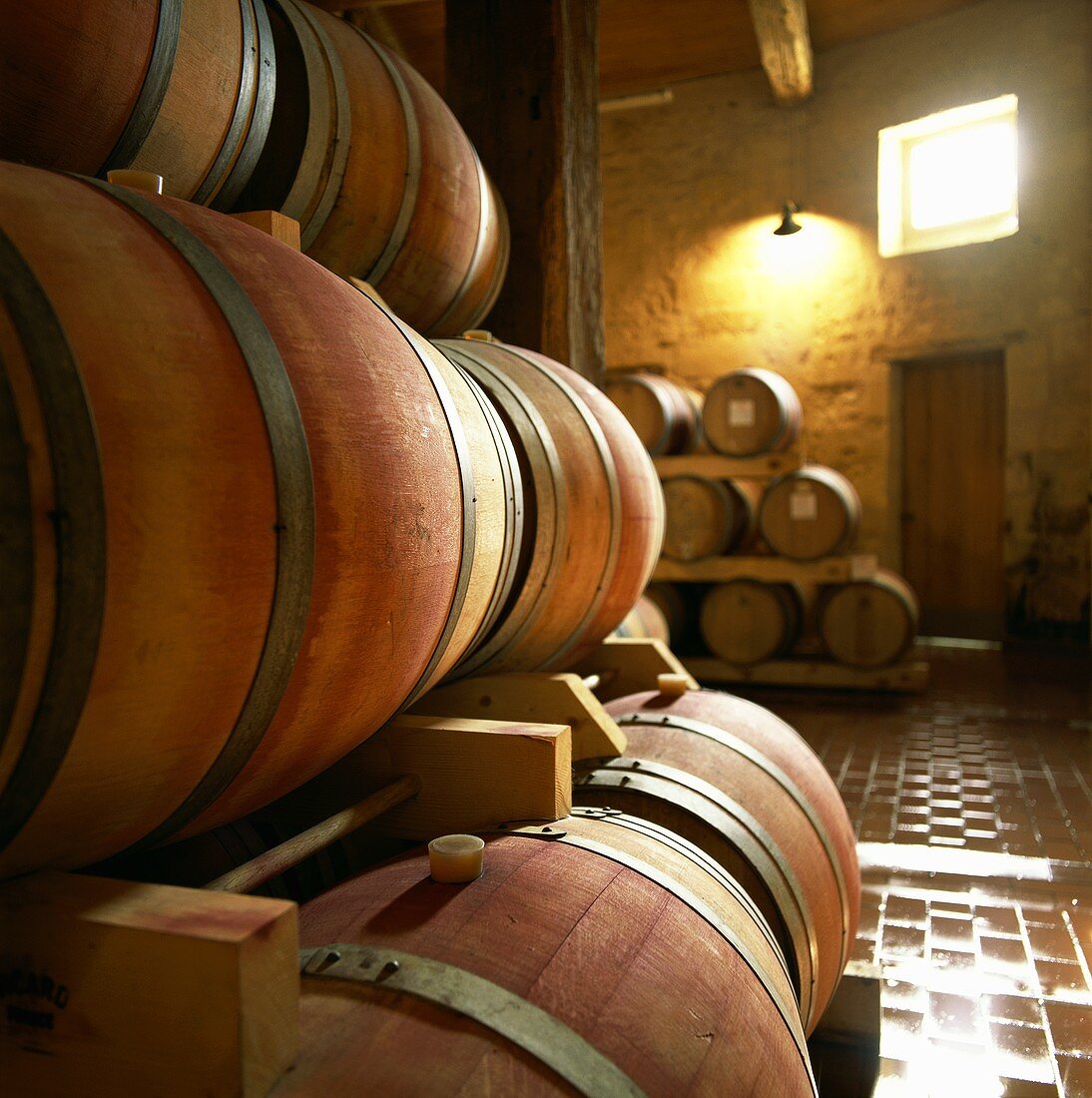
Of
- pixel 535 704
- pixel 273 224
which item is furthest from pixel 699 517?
pixel 273 224

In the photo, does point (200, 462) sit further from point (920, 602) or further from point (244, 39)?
point (920, 602)

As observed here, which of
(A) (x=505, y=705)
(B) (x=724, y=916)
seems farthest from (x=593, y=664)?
(B) (x=724, y=916)

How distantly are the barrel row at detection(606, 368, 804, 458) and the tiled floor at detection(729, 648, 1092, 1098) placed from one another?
198 cm

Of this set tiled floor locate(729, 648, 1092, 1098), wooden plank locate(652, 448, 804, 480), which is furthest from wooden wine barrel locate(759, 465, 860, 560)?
tiled floor locate(729, 648, 1092, 1098)

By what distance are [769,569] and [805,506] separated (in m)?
0.54

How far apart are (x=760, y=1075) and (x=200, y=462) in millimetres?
964

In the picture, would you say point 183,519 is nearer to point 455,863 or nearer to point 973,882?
point 455,863

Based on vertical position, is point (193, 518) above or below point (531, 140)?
below

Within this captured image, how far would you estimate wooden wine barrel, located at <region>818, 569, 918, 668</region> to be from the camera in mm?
6906

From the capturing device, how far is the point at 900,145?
9.82 metres

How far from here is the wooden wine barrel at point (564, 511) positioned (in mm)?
1922

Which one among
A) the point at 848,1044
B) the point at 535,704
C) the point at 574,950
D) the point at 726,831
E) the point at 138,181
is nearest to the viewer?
the point at 574,950

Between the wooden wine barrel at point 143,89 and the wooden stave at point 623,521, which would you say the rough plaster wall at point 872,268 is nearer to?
the wooden stave at point 623,521

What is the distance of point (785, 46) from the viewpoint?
29.4 ft
